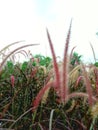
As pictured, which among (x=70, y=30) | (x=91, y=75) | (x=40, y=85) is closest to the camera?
(x=70, y=30)

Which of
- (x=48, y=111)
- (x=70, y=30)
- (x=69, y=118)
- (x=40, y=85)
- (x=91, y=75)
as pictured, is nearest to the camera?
(x=70, y=30)

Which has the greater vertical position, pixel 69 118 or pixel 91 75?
pixel 91 75

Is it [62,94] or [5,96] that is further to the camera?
[5,96]

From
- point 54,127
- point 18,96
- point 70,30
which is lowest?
point 54,127

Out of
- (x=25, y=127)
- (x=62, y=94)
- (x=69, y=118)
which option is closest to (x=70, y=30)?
(x=62, y=94)

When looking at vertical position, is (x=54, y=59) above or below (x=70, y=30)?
below

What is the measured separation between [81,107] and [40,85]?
0.32 metres

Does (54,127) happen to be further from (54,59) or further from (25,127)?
(54,59)

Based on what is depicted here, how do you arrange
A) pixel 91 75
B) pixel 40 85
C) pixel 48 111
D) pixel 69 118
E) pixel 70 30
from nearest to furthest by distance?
pixel 70 30 < pixel 69 118 < pixel 48 111 < pixel 40 85 < pixel 91 75

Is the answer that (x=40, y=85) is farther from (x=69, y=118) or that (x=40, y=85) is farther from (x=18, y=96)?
(x=69, y=118)

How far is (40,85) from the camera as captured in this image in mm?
2139

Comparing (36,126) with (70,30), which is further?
(36,126)

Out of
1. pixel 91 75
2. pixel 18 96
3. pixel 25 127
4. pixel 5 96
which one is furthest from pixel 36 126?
pixel 91 75

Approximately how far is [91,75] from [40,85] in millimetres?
360
